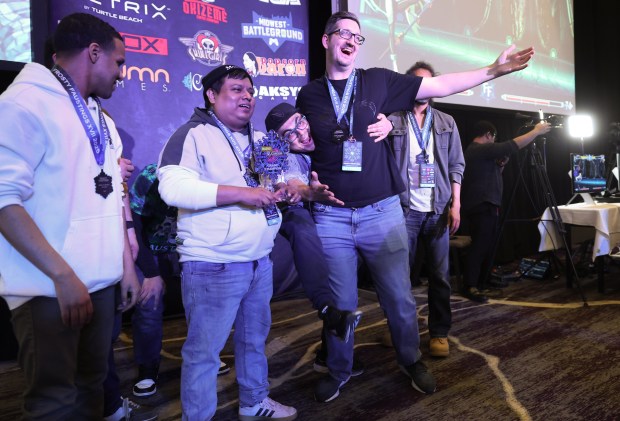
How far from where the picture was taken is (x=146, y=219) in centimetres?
232

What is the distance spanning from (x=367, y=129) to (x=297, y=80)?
8.13 ft

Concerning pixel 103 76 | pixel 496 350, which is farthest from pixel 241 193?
pixel 496 350

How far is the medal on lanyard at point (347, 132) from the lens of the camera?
1.95m

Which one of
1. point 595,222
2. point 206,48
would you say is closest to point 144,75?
point 206,48

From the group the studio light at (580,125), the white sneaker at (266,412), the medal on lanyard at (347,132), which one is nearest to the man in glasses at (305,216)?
the medal on lanyard at (347,132)

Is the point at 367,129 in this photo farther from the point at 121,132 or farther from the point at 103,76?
the point at 121,132

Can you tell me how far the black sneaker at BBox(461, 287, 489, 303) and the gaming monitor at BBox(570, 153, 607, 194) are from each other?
152 cm

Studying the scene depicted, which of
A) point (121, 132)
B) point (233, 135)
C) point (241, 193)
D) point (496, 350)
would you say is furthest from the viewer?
point (121, 132)

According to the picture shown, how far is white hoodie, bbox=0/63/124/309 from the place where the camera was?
42.4 inches

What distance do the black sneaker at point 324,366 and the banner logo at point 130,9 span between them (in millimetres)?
2734

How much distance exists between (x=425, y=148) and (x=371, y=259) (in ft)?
2.93

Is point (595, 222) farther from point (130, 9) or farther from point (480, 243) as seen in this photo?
point (130, 9)

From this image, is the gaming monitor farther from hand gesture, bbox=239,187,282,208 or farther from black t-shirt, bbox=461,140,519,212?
hand gesture, bbox=239,187,282,208

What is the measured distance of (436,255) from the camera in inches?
104
